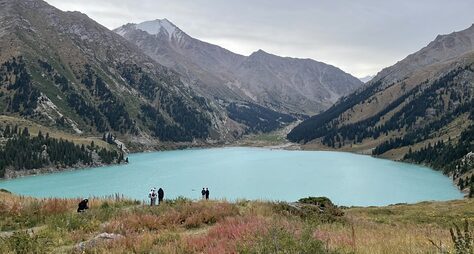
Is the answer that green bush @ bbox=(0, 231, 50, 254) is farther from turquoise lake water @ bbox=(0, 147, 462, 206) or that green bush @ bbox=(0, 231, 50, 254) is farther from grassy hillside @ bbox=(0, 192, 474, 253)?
turquoise lake water @ bbox=(0, 147, 462, 206)

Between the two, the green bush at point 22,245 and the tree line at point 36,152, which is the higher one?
the green bush at point 22,245

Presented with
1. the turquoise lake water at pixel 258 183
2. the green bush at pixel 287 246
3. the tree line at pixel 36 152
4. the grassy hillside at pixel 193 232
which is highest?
the green bush at pixel 287 246

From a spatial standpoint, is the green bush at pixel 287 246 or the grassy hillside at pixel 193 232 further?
the grassy hillside at pixel 193 232

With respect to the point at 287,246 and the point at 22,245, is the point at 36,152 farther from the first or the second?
the point at 287,246

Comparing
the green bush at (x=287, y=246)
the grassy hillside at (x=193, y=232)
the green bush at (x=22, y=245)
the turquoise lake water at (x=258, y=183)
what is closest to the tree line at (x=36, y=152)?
the turquoise lake water at (x=258, y=183)

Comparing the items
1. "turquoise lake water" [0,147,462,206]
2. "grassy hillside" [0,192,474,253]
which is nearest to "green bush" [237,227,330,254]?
"grassy hillside" [0,192,474,253]

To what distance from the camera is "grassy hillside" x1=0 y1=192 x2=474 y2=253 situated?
389 inches

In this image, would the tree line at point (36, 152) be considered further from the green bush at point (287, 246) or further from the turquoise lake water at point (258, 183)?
the green bush at point (287, 246)

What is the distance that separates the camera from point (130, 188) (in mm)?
121062

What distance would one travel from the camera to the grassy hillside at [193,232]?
989 centimetres

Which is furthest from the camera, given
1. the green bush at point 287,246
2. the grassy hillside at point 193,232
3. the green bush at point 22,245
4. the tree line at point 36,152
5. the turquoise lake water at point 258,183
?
the tree line at point 36,152

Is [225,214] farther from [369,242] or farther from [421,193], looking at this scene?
[421,193]

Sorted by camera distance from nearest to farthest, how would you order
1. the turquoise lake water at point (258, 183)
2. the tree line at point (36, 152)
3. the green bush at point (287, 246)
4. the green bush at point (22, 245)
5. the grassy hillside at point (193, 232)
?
the green bush at point (287, 246) < the grassy hillside at point (193, 232) < the green bush at point (22, 245) < the turquoise lake water at point (258, 183) < the tree line at point (36, 152)

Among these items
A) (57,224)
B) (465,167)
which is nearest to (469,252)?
(57,224)
